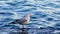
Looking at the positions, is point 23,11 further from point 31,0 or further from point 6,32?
point 6,32

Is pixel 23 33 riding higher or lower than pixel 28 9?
lower

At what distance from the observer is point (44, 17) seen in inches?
164

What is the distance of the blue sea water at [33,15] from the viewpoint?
11.8 ft

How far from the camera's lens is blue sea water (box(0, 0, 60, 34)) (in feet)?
11.8

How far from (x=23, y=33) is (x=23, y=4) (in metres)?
1.37

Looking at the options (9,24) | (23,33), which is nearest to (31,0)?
(9,24)

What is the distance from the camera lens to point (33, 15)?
4.29m

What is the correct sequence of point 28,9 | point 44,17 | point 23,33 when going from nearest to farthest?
point 23,33 < point 44,17 < point 28,9

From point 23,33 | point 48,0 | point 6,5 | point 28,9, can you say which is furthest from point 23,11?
point 23,33

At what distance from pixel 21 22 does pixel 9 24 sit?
0.32 m

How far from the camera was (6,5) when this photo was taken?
459 centimetres

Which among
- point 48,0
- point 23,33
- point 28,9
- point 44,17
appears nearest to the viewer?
point 23,33

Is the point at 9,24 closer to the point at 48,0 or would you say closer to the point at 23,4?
the point at 23,4

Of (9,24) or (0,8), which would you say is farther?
(0,8)
